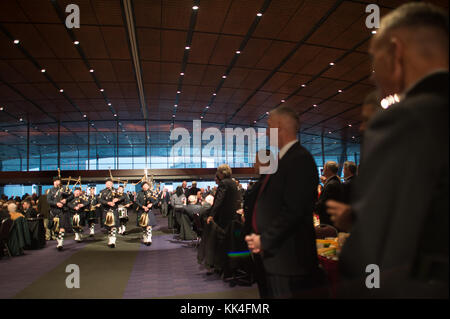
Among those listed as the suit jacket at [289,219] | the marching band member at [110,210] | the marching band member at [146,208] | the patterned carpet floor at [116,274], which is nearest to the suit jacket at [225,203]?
the patterned carpet floor at [116,274]

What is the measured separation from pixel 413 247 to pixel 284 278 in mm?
1298

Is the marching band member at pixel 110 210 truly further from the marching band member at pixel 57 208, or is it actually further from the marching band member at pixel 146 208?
the marching band member at pixel 57 208

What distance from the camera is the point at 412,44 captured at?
2.82ft

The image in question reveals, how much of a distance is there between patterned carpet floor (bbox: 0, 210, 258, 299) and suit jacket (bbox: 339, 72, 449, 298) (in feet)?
13.5

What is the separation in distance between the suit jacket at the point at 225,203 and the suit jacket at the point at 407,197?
4.48 metres

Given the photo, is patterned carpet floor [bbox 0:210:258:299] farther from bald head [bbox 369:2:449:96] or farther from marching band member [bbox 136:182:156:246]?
bald head [bbox 369:2:449:96]

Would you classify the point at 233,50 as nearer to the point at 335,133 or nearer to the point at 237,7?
the point at 237,7

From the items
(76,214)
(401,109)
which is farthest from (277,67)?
(401,109)

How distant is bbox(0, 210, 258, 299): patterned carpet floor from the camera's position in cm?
489

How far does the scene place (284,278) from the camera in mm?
1899

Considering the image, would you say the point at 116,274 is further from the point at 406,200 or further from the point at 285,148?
the point at 406,200

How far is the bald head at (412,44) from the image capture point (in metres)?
0.85

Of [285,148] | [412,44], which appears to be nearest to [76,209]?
[285,148]

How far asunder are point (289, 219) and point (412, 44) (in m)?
1.19
